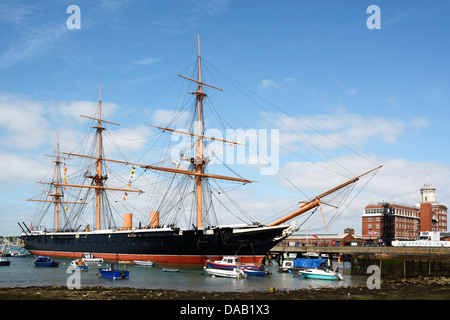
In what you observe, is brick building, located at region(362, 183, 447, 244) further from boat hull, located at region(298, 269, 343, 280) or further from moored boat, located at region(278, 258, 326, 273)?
boat hull, located at region(298, 269, 343, 280)

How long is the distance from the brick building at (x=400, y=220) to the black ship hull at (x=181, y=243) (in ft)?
234

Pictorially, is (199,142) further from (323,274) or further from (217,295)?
(217,295)

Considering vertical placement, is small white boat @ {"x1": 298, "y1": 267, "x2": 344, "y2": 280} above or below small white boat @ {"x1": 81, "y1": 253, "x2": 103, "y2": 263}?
above

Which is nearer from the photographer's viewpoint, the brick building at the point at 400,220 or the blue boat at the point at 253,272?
the blue boat at the point at 253,272

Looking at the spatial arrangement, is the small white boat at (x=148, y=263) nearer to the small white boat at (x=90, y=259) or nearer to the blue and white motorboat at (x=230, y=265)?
the small white boat at (x=90, y=259)

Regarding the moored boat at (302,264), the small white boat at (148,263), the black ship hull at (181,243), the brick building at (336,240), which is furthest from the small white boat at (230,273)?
the brick building at (336,240)

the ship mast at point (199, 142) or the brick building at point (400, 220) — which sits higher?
the ship mast at point (199, 142)

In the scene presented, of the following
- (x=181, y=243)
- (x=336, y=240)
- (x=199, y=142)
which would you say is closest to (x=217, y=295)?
(x=181, y=243)

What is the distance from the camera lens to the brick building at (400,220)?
121938 millimetres

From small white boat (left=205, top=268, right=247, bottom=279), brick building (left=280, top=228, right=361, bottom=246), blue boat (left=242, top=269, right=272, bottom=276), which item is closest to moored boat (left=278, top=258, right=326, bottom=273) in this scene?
blue boat (left=242, top=269, right=272, bottom=276)

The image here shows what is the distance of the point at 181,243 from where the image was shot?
6181 centimetres

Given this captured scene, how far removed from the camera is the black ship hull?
2217 inches

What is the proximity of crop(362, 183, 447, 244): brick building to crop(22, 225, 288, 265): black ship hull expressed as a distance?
71347mm
